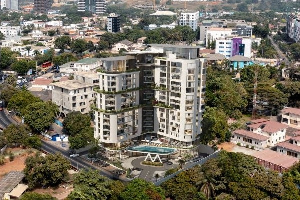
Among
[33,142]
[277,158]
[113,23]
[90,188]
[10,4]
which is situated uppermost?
[10,4]

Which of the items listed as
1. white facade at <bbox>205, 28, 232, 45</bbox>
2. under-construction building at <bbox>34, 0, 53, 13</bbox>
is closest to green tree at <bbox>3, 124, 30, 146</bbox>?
white facade at <bbox>205, 28, 232, 45</bbox>

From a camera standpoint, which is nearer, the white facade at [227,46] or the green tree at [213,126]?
the green tree at [213,126]

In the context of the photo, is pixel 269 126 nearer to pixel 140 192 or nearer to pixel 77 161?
pixel 77 161

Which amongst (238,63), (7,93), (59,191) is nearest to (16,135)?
(59,191)

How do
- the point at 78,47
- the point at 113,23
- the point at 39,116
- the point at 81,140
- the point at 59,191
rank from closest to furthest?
the point at 59,191 → the point at 81,140 → the point at 39,116 → the point at 78,47 → the point at 113,23

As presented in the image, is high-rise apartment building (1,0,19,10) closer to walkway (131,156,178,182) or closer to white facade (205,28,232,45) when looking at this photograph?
white facade (205,28,232,45)

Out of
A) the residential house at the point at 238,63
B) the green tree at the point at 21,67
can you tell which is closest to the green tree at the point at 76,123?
the green tree at the point at 21,67

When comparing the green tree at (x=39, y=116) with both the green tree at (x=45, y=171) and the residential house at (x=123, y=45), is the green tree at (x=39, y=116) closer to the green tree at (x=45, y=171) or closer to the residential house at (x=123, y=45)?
the green tree at (x=45, y=171)
